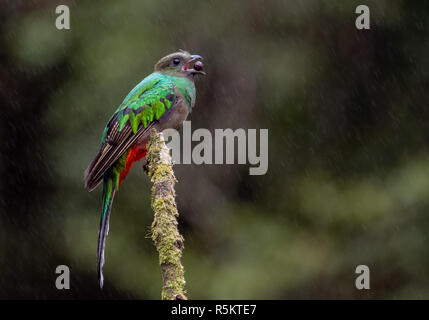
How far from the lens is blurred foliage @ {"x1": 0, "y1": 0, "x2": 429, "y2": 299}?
808 cm

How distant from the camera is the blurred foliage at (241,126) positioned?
8.08 m

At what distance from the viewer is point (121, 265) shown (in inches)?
318

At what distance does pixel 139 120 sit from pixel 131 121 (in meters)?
0.09

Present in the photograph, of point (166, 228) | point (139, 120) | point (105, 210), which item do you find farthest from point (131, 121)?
point (166, 228)

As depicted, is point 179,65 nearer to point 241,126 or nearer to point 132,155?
point 132,155

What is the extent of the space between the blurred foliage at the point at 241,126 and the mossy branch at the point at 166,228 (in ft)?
10.9

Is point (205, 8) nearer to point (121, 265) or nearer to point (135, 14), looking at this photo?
point (135, 14)

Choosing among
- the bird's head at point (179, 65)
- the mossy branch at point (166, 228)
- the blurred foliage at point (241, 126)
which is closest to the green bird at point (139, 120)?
the bird's head at point (179, 65)

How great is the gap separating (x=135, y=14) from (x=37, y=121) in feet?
5.15

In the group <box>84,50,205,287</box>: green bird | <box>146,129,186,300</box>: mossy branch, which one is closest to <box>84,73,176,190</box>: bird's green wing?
<box>84,50,205,287</box>: green bird

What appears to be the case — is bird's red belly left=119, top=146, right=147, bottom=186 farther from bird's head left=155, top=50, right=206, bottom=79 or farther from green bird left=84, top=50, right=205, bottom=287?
bird's head left=155, top=50, right=206, bottom=79

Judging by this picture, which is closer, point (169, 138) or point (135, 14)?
point (169, 138)

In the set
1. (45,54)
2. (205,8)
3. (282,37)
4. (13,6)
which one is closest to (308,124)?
(282,37)

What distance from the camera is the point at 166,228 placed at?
385cm
